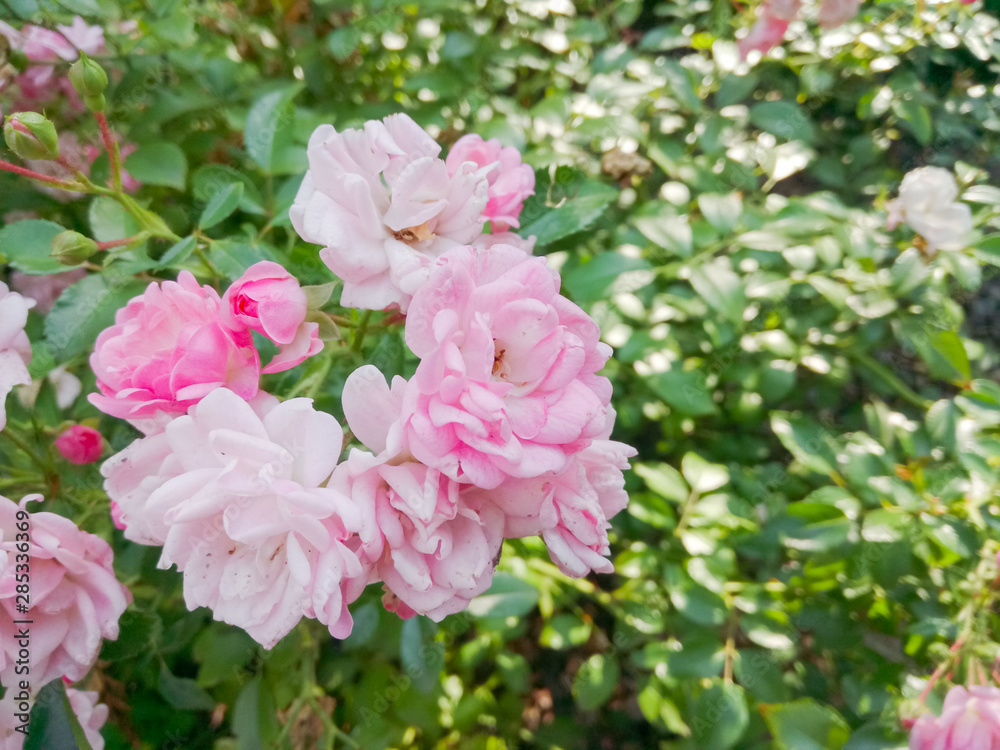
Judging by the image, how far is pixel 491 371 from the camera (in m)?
0.47

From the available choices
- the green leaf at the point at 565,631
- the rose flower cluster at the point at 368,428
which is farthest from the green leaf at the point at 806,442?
the rose flower cluster at the point at 368,428

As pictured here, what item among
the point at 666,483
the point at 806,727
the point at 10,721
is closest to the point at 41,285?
the point at 10,721

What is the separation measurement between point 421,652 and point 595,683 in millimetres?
408

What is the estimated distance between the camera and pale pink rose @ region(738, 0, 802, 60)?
1109mm

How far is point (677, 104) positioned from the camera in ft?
4.22

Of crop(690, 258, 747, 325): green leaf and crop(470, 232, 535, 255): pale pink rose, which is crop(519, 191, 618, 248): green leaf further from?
crop(690, 258, 747, 325): green leaf

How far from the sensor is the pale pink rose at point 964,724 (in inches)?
28.2

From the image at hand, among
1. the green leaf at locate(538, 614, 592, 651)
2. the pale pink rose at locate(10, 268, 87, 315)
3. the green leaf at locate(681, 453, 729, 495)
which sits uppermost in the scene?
the pale pink rose at locate(10, 268, 87, 315)

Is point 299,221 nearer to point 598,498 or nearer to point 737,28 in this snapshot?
point 598,498

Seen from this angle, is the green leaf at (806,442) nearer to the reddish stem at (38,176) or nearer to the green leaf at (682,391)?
the green leaf at (682,391)

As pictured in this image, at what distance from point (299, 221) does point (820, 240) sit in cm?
100

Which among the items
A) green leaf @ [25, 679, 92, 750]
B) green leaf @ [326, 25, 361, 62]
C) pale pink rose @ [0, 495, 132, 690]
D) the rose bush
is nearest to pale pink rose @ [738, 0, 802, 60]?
the rose bush

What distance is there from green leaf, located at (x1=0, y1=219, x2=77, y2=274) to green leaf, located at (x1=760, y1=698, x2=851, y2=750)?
1148 millimetres

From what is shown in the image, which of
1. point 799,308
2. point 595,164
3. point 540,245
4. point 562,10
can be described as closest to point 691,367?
point 799,308
